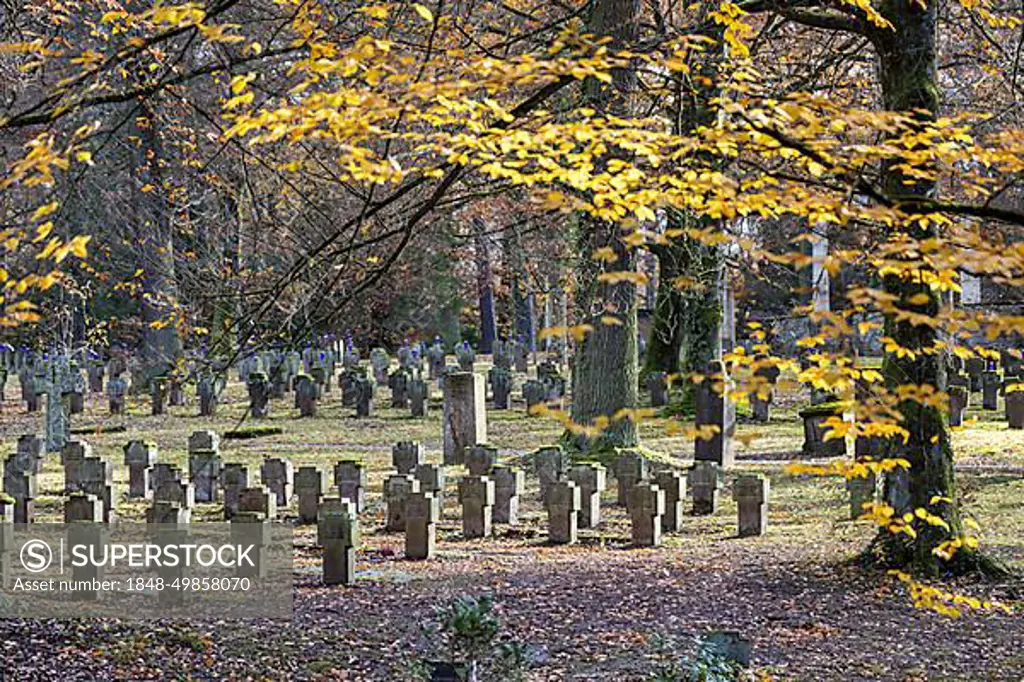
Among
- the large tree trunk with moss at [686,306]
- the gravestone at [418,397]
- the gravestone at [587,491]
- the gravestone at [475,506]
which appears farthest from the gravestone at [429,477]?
the gravestone at [418,397]

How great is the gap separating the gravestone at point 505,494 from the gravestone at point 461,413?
205 inches

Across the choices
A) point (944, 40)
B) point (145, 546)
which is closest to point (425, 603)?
point (145, 546)

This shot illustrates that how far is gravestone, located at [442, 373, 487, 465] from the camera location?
17656mm

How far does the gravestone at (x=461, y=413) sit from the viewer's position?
17656 mm

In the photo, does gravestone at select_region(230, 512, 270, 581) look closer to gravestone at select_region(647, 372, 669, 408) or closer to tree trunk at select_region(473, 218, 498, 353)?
gravestone at select_region(647, 372, 669, 408)

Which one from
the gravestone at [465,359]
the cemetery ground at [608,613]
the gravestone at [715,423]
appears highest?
the gravestone at [465,359]

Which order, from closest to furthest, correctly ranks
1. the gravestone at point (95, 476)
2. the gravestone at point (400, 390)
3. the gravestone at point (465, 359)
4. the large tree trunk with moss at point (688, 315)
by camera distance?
1. the gravestone at point (95, 476)
2. the large tree trunk with moss at point (688, 315)
3. the gravestone at point (400, 390)
4. the gravestone at point (465, 359)

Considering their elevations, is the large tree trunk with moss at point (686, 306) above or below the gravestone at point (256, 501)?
above

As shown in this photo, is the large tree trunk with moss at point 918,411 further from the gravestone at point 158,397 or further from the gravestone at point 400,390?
the gravestone at point 158,397

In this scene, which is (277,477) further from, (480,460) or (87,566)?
(87,566)

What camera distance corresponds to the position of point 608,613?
8609mm

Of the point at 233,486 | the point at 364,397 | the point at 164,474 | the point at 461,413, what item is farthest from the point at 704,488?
the point at 364,397

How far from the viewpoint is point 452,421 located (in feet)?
58.2

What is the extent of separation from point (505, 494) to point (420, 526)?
2.07m
